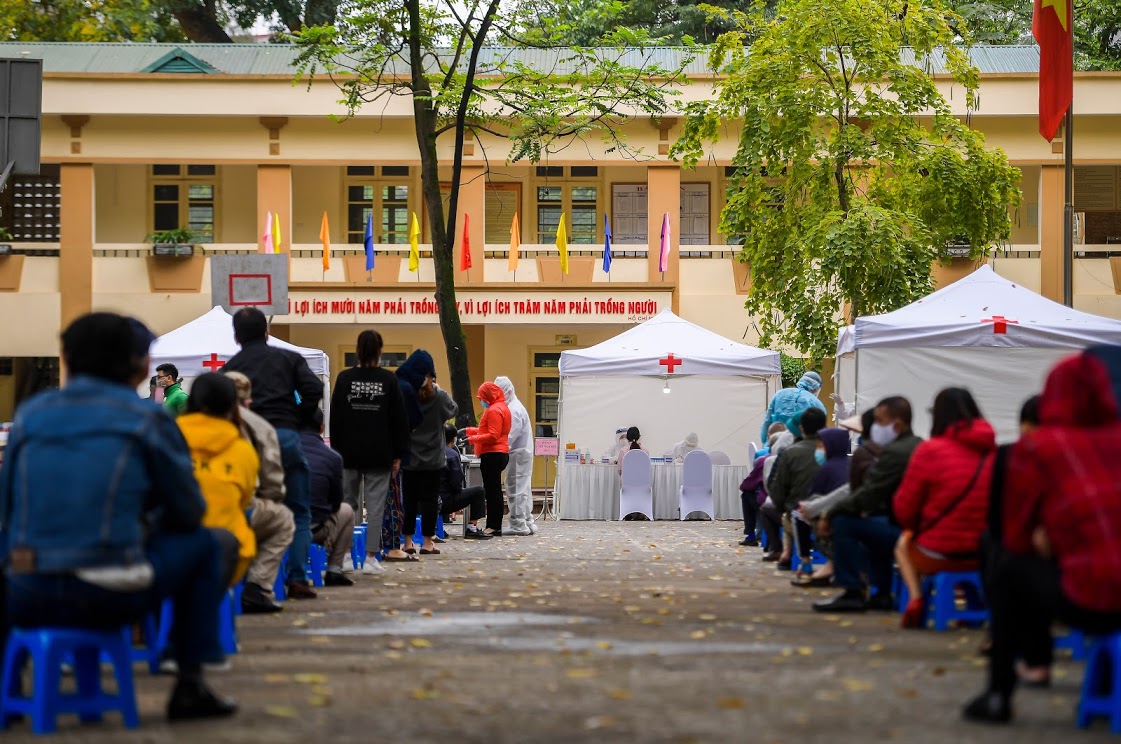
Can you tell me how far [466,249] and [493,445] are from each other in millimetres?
13830

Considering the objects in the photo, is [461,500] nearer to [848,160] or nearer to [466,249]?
[848,160]

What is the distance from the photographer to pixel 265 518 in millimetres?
9750

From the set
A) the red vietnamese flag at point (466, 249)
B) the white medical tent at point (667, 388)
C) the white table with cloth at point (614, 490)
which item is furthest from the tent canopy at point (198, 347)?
the red vietnamese flag at point (466, 249)

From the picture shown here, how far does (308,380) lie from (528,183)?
24.4 meters

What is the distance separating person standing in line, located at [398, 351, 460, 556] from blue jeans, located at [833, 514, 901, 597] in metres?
5.61

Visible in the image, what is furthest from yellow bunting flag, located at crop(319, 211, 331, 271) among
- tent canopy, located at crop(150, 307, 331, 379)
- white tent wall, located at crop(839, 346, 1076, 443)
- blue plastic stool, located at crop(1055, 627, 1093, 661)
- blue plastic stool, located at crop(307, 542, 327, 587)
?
blue plastic stool, located at crop(1055, 627, 1093, 661)

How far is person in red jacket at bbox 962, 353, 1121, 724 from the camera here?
215 inches

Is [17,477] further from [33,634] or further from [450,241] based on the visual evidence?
[450,241]

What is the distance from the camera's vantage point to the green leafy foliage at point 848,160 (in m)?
23.5

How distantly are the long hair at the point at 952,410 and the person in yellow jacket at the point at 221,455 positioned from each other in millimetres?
3622

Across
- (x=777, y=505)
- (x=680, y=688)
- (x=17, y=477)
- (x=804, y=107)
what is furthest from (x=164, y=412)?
(x=804, y=107)

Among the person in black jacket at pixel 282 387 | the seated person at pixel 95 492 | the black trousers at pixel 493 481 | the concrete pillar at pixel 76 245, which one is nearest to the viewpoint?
the seated person at pixel 95 492

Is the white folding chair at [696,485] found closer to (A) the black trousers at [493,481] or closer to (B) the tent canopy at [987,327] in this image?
(A) the black trousers at [493,481]

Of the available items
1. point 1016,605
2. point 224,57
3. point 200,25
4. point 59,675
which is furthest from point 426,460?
point 200,25
